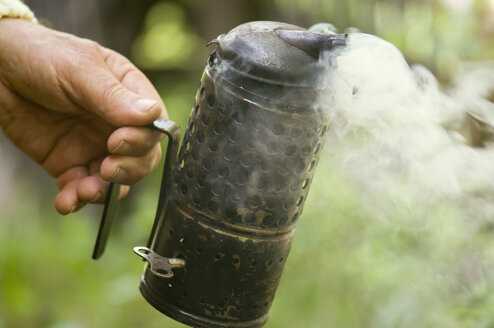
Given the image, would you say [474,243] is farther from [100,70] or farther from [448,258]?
[100,70]

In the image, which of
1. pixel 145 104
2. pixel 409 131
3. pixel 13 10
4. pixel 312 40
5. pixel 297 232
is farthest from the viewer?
pixel 297 232

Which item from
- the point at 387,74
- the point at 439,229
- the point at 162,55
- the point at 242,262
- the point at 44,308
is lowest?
the point at 44,308

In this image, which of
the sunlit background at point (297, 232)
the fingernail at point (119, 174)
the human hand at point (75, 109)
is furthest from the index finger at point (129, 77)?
the sunlit background at point (297, 232)

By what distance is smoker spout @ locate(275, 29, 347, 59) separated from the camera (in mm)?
1434

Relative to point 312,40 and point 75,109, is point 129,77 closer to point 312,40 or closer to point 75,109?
point 75,109

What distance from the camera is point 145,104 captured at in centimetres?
174

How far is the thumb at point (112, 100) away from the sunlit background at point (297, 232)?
958 mm

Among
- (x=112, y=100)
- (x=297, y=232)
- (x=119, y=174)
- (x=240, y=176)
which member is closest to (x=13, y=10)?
(x=112, y=100)

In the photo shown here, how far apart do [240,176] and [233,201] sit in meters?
0.07

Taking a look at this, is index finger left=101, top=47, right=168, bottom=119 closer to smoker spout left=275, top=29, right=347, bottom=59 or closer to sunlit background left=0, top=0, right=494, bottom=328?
smoker spout left=275, top=29, right=347, bottom=59

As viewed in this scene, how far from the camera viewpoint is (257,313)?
1677 millimetres

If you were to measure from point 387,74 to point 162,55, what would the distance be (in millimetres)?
3819

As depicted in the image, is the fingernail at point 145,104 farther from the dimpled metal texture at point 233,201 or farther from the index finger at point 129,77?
the index finger at point 129,77

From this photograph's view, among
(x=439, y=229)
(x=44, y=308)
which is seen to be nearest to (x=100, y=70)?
(x=439, y=229)
